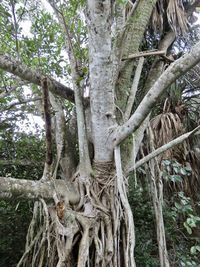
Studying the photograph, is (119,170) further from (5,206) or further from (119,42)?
(5,206)

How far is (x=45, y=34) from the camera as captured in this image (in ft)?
7.71

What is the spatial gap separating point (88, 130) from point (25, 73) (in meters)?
0.66

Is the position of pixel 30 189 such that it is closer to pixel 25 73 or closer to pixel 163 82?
pixel 25 73

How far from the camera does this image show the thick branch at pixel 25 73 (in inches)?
69.0

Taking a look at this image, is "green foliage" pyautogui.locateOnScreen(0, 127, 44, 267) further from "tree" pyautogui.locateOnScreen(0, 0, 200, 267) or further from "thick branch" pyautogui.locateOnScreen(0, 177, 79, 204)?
"thick branch" pyautogui.locateOnScreen(0, 177, 79, 204)

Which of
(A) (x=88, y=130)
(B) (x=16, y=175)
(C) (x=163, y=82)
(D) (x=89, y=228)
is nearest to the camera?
(C) (x=163, y=82)

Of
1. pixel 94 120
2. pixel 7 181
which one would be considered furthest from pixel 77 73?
pixel 7 181

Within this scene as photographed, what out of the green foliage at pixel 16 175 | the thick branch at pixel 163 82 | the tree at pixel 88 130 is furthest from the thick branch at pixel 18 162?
the thick branch at pixel 163 82

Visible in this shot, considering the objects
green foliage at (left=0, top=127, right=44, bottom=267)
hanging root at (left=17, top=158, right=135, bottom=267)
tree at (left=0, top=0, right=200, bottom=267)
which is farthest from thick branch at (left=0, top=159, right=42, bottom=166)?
hanging root at (left=17, top=158, right=135, bottom=267)

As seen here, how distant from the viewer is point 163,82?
1.51 m

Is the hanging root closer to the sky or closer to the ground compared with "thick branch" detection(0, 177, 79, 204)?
closer to the ground

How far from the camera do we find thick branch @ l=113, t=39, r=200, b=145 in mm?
1392

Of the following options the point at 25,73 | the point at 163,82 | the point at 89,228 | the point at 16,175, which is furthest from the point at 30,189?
the point at 16,175

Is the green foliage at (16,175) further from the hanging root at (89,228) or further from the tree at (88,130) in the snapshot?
the hanging root at (89,228)
